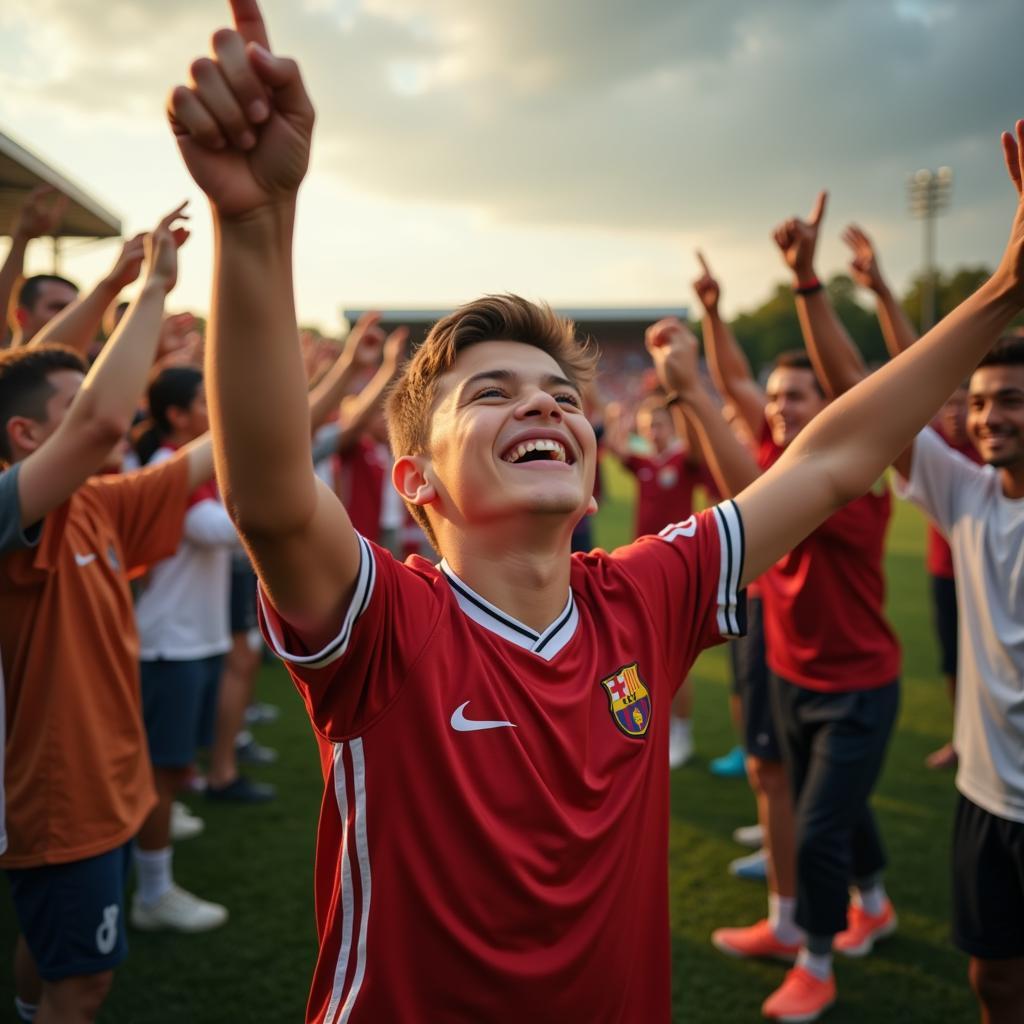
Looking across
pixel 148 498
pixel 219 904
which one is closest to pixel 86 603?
pixel 148 498

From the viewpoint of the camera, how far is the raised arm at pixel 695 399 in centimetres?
278

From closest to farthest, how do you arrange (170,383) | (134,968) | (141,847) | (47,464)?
1. (47,464)
2. (134,968)
3. (141,847)
4. (170,383)

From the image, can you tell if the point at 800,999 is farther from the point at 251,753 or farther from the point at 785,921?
the point at 251,753

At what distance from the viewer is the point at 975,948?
2.60 m

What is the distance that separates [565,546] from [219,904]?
3302mm

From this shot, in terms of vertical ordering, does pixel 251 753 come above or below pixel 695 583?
below

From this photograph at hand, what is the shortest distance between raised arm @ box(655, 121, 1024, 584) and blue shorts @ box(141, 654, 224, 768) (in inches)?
119

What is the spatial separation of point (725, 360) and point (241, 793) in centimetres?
383

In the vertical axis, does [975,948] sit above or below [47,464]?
below

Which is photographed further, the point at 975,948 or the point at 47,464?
the point at 975,948

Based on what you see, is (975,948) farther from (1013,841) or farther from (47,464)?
(47,464)

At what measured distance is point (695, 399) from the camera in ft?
9.37

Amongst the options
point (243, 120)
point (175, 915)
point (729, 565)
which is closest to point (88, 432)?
point (243, 120)

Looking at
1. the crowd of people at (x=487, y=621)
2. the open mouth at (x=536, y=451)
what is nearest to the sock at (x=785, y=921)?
the crowd of people at (x=487, y=621)
